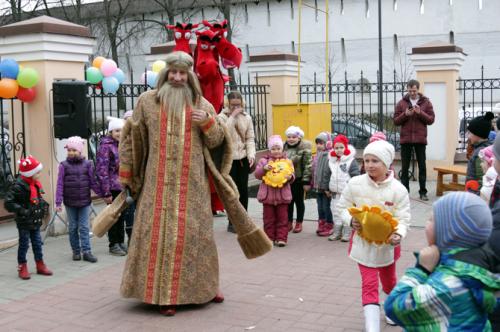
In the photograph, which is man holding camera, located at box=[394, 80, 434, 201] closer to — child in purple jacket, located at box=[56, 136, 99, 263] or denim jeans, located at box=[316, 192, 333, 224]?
denim jeans, located at box=[316, 192, 333, 224]

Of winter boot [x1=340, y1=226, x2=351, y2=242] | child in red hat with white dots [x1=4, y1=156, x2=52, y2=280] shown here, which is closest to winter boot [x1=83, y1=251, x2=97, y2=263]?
child in red hat with white dots [x1=4, y1=156, x2=52, y2=280]

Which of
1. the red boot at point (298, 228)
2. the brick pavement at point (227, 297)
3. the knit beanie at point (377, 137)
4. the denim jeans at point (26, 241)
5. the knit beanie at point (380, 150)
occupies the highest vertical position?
the knit beanie at point (377, 137)

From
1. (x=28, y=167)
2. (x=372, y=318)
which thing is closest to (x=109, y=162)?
(x=28, y=167)

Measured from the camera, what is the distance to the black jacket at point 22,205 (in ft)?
22.4

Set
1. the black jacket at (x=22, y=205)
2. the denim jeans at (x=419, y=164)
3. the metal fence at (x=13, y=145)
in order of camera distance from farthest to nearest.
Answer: the denim jeans at (x=419, y=164) < the metal fence at (x=13, y=145) < the black jacket at (x=22, y=205)

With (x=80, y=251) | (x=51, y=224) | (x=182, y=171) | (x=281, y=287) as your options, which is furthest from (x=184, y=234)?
(x=51, y=224)

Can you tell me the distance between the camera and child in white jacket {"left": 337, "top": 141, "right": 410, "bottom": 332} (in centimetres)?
497

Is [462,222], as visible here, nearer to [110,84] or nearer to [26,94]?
[26,94]

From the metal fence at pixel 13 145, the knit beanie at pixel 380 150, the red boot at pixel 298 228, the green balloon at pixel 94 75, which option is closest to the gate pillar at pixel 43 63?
the metal fence at pixel 13 145

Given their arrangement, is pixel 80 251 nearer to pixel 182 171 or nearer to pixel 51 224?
pixel 51 224

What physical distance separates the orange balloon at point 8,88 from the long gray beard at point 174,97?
3.47m

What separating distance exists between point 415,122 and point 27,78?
6040mm

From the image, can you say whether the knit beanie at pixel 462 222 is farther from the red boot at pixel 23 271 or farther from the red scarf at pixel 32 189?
the red boot at pixel 23 271

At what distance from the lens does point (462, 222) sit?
2783 millimetres
